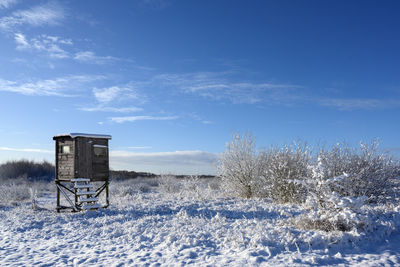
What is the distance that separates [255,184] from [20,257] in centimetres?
1040

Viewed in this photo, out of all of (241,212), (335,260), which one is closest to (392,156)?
(241,212)

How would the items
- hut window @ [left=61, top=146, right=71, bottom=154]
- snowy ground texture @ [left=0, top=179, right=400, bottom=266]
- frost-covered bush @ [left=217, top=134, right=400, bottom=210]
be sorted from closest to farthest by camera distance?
1. snowy ground texture @ [left=0, top=179, right=400, bottom=266]
2. frost-covered bush @ [left=217, top=134, right=400, bottom=210]
3. hut window @ [left=61, top=146, right=71, bottom=154]

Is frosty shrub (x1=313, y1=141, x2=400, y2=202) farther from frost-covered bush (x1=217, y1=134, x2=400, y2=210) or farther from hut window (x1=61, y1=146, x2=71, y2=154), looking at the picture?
Answer: hut window (x1=61, y1=146, x2=71, y2=154)

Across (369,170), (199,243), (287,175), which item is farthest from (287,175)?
(199,243)

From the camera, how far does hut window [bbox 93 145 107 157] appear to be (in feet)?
49.3

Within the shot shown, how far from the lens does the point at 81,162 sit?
14.5 m

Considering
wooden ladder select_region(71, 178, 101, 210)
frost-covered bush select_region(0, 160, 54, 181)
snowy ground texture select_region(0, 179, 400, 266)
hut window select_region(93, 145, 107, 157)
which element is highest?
hut window select_region(93, 145, 107, 157)

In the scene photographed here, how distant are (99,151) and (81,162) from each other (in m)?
1.08

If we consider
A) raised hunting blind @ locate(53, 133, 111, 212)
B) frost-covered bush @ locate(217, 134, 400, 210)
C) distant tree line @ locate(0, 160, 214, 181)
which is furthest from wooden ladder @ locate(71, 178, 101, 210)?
distant tree line @ locate(0, 160, 214, 181)

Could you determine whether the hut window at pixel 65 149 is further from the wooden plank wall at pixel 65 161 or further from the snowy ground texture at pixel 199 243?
the snowy ground texture at pixel 199 243

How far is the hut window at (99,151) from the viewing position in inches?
592

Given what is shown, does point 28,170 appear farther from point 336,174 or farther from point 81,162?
point 336,174

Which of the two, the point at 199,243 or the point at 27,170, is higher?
the point at 27,170

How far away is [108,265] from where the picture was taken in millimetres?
6254
